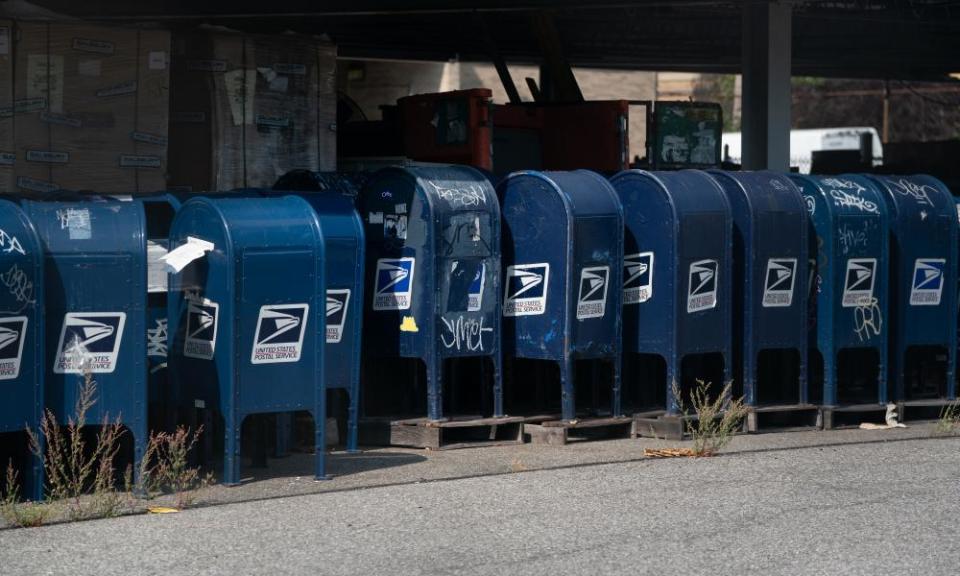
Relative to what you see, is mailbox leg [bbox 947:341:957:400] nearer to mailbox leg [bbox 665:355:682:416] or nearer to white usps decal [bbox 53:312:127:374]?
mailbox leg [bbox 665:355:682:416]

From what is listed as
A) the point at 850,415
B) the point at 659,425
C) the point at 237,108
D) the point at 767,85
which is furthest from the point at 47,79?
the point at 767,85

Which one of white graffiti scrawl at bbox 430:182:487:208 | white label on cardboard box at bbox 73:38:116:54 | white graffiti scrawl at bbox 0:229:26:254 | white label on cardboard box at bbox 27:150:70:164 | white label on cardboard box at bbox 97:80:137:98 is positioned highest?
white label on cardboard box at bbox 73:38:116:54

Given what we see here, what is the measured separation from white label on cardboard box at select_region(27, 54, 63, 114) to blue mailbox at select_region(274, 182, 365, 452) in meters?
2.82

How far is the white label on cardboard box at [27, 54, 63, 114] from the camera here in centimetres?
1112

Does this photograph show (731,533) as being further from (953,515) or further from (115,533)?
(115,533)

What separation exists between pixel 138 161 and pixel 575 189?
3742 millimetres

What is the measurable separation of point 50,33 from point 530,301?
4.39 metres

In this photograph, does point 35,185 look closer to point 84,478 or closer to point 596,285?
point 84,478

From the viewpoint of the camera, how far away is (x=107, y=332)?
27.1 feet

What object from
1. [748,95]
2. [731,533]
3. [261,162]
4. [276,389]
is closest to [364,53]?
[748,95]

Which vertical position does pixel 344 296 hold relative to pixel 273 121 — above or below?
below

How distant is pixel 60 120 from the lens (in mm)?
11273

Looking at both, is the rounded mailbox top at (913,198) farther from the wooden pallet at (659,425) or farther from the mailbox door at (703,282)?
the wooden pallet at (659,425)

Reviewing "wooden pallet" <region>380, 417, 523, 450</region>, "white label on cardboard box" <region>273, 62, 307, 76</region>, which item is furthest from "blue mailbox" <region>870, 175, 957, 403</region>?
"white label on cardboard box" <region>273, 62, 307, 76</region>
